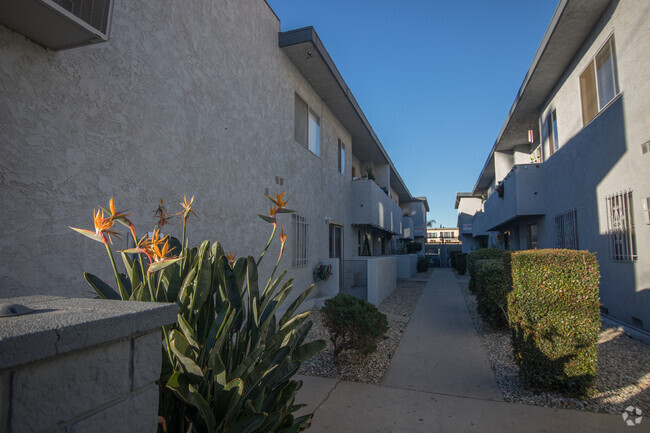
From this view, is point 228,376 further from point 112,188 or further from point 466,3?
point 466,3

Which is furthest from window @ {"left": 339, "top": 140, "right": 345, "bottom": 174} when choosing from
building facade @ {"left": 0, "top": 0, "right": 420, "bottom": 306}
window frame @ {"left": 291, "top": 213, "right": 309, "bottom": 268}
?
window frame @ {"left": 291, "top": 213, "right": 309, "bottom": 268}

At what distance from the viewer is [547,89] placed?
1056 cm

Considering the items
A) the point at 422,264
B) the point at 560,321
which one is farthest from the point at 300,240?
the point at 422,264

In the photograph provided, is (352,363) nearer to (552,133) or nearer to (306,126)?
(306,126)

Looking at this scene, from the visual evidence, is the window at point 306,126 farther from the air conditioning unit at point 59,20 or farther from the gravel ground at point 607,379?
the gravel ground at point 607,379

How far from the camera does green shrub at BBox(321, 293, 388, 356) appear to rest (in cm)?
464

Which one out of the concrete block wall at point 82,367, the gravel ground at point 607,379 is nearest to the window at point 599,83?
the gravel ground at point 607,379

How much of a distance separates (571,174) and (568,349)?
6.86 meters

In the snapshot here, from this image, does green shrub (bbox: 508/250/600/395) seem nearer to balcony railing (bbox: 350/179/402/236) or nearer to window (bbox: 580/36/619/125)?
window (bbox: 580/36/619/125)

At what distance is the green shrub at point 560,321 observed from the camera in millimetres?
3662

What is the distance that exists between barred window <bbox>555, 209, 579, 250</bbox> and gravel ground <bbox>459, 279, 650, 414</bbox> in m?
3.25

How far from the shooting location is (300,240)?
880cm

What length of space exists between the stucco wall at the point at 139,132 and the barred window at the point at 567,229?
7288 millimetres

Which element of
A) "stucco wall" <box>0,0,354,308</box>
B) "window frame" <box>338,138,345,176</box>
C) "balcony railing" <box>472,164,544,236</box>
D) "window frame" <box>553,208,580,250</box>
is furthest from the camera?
"window frame" <box>338,138,345,176</box>
